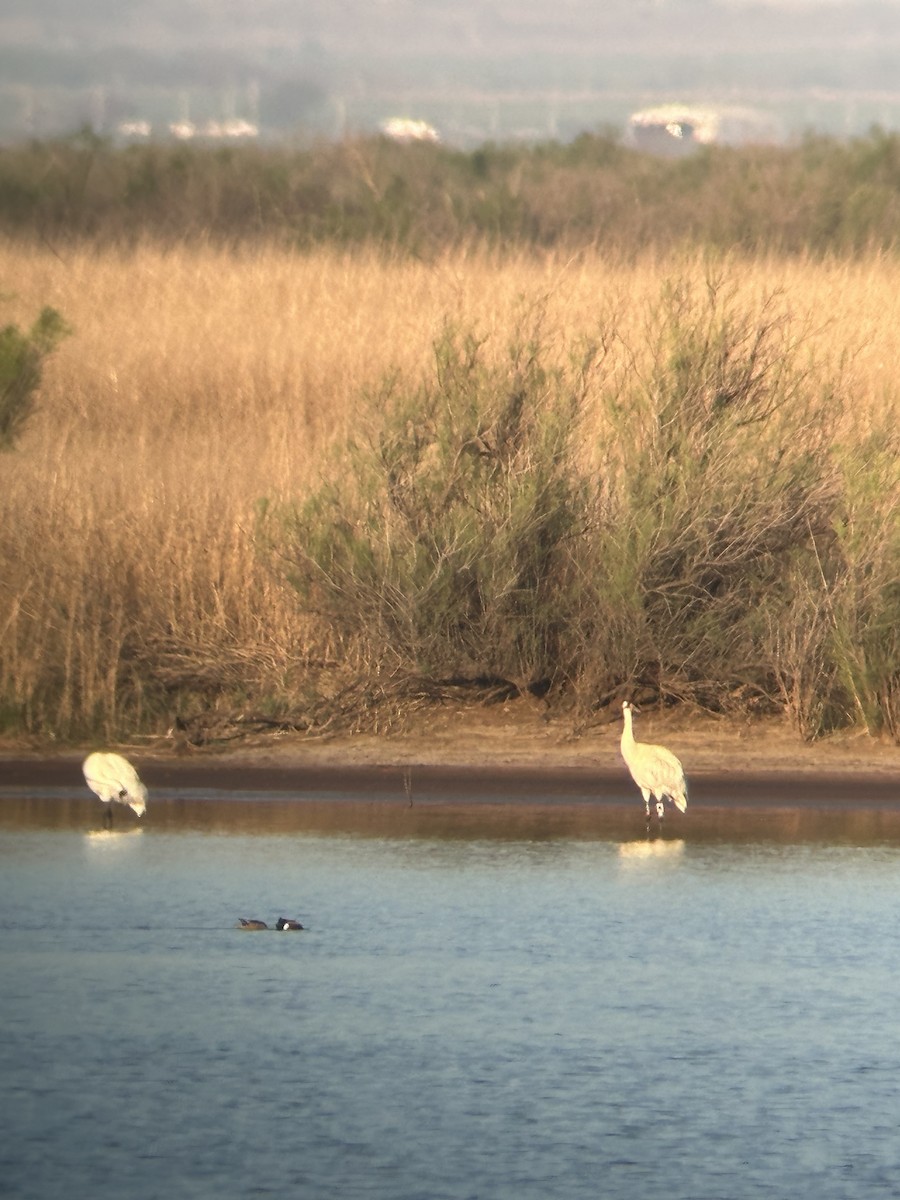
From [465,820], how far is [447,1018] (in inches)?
133

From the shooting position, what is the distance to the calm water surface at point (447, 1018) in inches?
242

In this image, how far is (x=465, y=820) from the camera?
10898mm

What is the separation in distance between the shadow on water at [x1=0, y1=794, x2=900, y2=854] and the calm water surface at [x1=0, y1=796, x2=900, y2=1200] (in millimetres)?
189

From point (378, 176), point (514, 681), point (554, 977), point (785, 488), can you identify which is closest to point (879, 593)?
point (785, 488)

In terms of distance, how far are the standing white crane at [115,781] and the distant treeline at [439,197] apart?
57.7 ft

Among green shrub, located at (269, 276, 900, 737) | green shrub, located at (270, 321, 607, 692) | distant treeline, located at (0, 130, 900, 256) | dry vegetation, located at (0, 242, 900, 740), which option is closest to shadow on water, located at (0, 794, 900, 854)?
dry vegetation, located at (0, 242, 900, 740)

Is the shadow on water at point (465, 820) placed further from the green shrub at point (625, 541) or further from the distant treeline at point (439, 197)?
the distant treeline at point (439, 197)

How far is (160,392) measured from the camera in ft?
73.2

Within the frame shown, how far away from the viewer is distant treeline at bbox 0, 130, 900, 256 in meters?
31.0

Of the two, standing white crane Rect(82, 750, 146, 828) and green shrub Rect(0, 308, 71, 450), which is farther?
green shrub Rect(0, 308, 71, 450)

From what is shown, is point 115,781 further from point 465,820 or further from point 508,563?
point 508,563

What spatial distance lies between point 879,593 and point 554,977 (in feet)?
18.0

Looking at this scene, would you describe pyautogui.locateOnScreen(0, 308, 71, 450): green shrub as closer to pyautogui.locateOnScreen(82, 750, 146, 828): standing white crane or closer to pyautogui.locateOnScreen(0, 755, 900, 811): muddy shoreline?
pyautogui.locateOnScreen(0, 755, 900, 811): muddy shoreline

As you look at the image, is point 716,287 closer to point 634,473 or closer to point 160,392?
point 634,473
